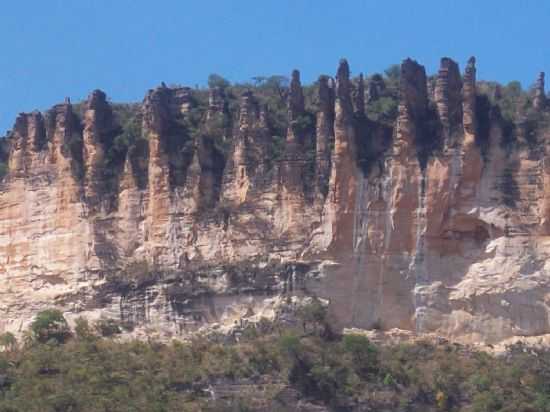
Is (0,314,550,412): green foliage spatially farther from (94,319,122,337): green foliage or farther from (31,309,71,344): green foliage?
(94,319,122,337): green foliage

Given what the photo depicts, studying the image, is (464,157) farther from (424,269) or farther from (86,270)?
(86,270)

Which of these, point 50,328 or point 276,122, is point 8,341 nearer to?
point 50,328

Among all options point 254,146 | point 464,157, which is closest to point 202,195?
point 254,146

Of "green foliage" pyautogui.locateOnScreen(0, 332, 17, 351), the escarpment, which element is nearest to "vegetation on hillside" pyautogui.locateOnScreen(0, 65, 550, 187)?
the escarpment

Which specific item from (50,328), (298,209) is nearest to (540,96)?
(298,209)

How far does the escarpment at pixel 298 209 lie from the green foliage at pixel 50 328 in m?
0.69

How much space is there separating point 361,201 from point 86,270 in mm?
5832

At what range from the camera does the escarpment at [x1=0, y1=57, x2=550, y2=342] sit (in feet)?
183

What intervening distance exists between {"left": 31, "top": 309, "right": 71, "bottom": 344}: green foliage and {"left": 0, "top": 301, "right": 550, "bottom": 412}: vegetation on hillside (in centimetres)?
98

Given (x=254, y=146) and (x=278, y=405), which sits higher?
(x=254, y=146)

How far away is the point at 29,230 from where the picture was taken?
59.6m

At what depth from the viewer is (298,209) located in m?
56.9

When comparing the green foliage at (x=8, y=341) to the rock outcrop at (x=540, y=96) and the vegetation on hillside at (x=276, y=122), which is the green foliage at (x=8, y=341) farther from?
the rock outcrop at (x=540, y=96)

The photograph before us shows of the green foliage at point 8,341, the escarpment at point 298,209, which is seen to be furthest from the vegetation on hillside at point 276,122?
the green foliage at point 8,341
